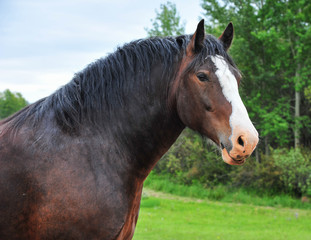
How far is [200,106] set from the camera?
2.36m

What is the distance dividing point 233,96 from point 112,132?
925mm

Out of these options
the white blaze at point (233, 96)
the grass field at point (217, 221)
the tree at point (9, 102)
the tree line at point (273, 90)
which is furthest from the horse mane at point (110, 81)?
the tree at point (9, 102)

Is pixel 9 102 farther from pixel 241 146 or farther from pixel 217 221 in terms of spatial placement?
pixel 241 146

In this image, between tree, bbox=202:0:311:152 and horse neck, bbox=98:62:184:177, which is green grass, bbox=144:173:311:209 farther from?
horse neck, bbox=98:62:184:177

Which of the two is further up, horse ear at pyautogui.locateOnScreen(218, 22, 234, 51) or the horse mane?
horse ear at pyautogui.locateOnScreen(218, 22, 234, 51)

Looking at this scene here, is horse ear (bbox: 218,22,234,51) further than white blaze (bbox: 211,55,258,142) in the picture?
Yes

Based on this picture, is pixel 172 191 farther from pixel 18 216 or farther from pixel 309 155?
pixel 18 216

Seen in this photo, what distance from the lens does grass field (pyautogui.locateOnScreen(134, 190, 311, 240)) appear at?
804 cm

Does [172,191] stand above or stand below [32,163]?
below

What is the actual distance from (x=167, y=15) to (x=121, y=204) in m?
21.3

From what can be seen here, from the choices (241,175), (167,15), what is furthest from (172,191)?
(167,15)

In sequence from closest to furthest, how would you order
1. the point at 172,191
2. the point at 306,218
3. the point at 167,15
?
the point at 306,218, the point at 172,191, the point at 167,15

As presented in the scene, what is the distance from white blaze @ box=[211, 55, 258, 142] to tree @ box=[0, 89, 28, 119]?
60637mm

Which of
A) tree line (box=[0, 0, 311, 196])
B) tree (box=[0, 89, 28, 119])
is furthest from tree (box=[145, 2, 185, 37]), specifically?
tree (box=[0, 89, 28, 119])
